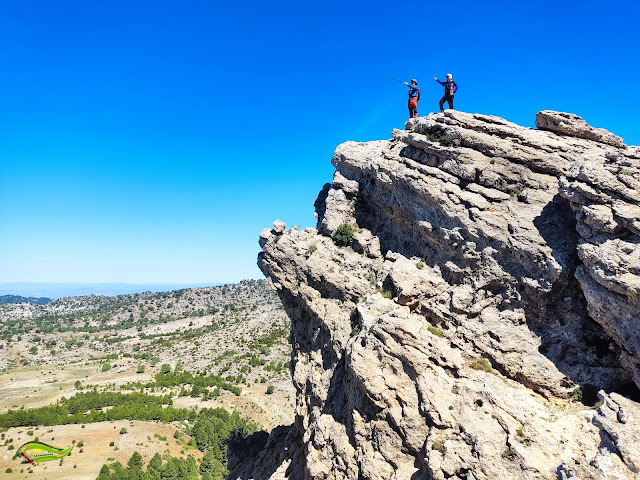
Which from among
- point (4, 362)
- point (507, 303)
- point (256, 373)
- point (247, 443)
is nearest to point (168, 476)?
point (247, 443)

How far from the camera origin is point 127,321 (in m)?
151

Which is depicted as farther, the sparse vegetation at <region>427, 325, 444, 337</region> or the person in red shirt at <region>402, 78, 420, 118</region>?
the person in red shirt at <region>402, 78, 420, 118</region>

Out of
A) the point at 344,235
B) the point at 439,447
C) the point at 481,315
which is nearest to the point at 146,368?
the point at 344,235

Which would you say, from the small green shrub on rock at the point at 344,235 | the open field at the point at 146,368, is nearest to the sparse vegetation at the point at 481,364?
the small green shrub on rock at the point at 344,235

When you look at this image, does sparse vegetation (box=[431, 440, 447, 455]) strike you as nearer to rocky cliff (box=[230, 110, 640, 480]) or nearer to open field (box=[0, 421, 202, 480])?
rocky cliff (box=[230, 110, 640, 480])

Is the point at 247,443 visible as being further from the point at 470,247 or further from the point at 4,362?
the point at 4,362

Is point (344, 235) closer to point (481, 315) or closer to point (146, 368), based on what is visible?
point (481, 315)

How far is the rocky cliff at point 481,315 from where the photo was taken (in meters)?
12.1

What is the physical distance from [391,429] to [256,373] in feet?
238

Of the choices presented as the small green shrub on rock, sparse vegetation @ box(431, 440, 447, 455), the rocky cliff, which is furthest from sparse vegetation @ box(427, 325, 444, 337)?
the small green shrub on rock

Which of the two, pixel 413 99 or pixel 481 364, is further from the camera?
pixel 413 99

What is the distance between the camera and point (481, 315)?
16.2 m

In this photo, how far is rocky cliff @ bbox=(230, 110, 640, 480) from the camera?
39.8 feet

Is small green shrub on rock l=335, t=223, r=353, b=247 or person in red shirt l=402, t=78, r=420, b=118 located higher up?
person in red shirt l=402, t=78, r=420, b=118
